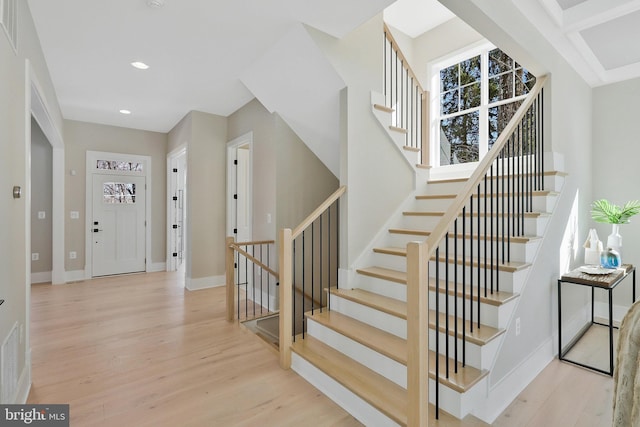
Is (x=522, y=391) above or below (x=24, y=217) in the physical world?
below

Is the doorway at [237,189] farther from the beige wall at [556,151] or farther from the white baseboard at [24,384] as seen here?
the beige wall at [556,151]

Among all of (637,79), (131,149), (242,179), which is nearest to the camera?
(637,79)

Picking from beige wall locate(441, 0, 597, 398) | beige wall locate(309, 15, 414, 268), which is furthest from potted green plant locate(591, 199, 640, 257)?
beige wall locate(309, 15, 414, 268)

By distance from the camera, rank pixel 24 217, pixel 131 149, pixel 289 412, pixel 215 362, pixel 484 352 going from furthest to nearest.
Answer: pixel 131 149
pixel 215 362
pixel 24 217
pixel 289 412
pixel 484 352

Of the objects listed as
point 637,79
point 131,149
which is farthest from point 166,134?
point 637,79

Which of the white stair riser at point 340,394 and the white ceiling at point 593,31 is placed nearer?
the white stair riser at point 340,394

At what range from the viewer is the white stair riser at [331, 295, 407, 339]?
89.7 inches

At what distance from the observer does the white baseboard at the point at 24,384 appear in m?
2.01

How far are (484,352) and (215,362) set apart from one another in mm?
2048

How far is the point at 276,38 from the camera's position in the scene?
2.91 meters

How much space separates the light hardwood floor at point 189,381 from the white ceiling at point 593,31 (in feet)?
9.24

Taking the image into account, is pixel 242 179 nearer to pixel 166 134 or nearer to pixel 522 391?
pixel 166 134

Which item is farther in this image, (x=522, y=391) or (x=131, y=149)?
(x=131, y=149)

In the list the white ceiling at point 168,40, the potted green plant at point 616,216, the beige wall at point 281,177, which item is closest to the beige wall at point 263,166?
the beige wall at point 281,177
